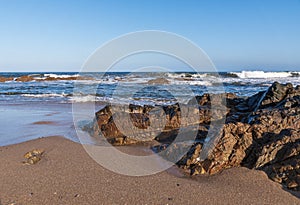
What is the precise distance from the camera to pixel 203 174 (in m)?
3.84

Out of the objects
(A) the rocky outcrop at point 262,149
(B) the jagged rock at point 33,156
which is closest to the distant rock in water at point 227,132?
(A) the rocky outcrop at point 262,149

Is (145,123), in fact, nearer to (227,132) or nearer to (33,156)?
(227,132)

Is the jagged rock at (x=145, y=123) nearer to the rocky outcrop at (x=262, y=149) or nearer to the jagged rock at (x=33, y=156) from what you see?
the jagged rock at (x=33, y=156)

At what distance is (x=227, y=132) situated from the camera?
14.0 ft

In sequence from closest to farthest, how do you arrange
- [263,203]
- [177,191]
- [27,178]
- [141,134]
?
[263,203], [177,191], [27,178], [141,134]

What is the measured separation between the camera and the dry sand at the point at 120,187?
309 cm

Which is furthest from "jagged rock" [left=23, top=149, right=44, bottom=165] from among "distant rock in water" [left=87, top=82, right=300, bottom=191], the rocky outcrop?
the rocky outcrop

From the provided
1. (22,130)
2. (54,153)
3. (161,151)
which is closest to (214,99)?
(161,151)

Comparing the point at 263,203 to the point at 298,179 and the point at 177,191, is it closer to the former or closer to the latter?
the point at 298,179

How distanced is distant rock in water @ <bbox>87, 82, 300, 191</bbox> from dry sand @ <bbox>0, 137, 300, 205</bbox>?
0.23 meters

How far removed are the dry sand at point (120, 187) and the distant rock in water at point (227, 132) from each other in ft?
0.77

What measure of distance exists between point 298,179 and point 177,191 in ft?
4.74

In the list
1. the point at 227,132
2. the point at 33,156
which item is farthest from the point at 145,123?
the point at 33,156

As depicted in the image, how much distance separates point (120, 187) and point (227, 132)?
5.98ft
